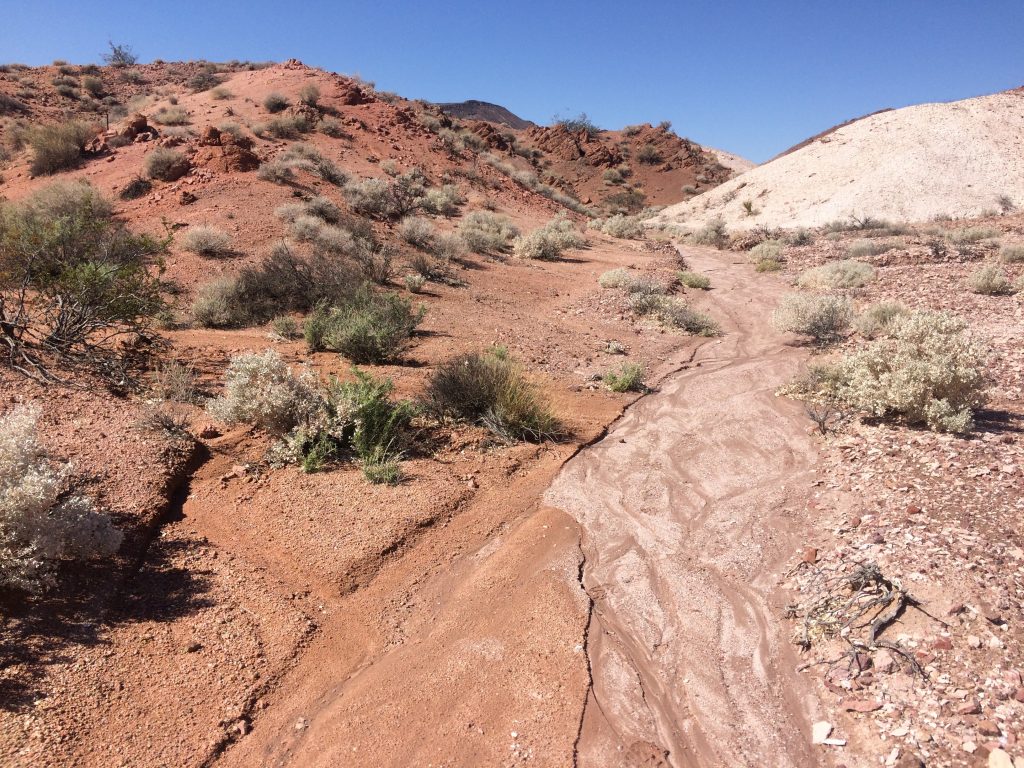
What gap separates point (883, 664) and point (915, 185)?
2887 centimetres

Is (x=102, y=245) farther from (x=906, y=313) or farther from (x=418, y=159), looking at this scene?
(x=418, y=159)

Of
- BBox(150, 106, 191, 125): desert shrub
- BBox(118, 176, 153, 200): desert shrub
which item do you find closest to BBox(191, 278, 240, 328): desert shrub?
BBox(118, 176, 153, 200): desert shrub

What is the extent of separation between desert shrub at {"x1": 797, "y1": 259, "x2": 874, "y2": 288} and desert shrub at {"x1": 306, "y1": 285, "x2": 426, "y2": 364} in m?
9.58

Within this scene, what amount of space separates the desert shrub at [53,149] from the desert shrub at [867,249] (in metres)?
23.4

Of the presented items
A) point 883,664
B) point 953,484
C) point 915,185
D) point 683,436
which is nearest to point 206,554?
point 883,664

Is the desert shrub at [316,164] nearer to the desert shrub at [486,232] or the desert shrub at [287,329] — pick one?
the desert shrub at [486,232]

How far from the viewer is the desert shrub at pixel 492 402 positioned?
560 cm

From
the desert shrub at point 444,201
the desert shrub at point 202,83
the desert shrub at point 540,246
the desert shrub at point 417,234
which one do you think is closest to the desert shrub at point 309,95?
the desert shrub at point 202,83

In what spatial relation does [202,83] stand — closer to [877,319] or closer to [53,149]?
[53,149]

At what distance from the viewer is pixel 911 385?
5.18 metres

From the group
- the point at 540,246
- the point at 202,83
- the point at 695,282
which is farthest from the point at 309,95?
the point at 695,282

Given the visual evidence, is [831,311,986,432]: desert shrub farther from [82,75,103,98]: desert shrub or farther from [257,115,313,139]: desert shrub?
[82,75,103,98]: desert shrub

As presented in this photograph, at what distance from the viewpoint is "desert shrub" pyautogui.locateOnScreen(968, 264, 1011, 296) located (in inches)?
397

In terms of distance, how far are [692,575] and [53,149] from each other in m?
21.9
